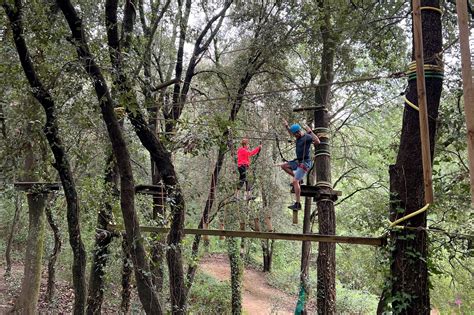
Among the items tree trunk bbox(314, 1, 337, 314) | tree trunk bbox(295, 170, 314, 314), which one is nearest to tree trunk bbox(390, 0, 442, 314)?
tree trunk bbox(314, 1, 337, 314)

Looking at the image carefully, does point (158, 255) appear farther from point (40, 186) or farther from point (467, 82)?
point (467, 82)

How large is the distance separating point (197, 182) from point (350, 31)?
4800 millimetres

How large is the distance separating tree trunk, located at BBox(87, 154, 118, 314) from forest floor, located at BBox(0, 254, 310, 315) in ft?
8.50

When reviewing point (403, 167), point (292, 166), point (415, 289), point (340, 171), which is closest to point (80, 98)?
point (292, 166)

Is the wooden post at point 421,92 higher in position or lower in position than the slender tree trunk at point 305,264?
higher

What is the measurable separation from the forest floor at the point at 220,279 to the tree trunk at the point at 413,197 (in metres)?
7.15

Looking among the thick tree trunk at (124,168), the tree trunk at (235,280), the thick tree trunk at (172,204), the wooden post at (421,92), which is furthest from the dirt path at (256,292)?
the wooden post at (421,92)

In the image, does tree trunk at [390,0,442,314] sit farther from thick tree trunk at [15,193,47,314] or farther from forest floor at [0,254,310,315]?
forest floor at [0,254,310,315]

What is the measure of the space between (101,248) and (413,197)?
405 centimetres

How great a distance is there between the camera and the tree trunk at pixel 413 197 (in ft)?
8.70

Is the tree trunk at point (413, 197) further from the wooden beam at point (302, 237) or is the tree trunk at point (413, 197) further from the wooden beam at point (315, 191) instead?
the wooden beam at point (315, 191)

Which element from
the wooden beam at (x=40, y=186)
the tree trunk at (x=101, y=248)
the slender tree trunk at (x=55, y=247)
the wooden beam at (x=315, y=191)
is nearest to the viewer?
the wooden beam at (x=315, y=191)

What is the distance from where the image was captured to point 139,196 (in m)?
5.81

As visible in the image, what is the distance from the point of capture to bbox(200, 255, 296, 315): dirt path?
37.9ft
